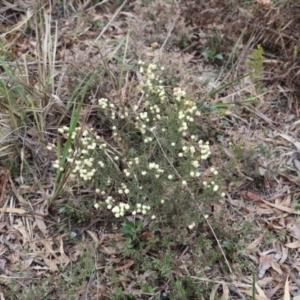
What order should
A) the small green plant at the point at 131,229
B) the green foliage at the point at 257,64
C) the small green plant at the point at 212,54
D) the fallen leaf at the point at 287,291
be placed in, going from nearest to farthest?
1. the fallen leaf at the point at 287,291
2. the small green plant at the point at 131,229
3. the green foliage at the point at 257,64
4. the small green plant at the point at 212,54

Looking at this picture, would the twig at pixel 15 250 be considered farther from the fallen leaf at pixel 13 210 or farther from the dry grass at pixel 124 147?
the fallen leaf at pixel 13 210

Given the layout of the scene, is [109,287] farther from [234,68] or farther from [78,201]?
[234,68]

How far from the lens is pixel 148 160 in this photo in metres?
2.69

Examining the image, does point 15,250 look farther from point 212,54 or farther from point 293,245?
point 212,54

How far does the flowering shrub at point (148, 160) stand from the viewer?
2465 millimetres

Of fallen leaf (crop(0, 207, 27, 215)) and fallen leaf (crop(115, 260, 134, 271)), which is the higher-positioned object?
fallen leaf (crop(115, 260, 134, 271))

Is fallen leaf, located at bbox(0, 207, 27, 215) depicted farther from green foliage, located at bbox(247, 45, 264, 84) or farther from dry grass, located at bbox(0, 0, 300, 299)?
green foliage, located at bbox(247, 45, 264, 84)

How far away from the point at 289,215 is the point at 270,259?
295mm

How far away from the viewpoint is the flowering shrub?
246cm

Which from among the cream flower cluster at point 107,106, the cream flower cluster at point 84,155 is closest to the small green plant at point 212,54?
the cream flower cluster at point 107,106

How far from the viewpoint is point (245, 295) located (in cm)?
244

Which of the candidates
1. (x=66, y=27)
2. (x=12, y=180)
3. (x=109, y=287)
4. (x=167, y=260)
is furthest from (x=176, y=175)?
(x=66, y=27)

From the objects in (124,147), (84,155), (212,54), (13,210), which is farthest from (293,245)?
(13,210)

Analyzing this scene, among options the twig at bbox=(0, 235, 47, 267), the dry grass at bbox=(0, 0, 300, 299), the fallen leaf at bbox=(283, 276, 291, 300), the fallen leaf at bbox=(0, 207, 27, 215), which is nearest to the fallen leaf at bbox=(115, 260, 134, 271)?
the dry grass at bbox=(0, 0, 300, 299)
